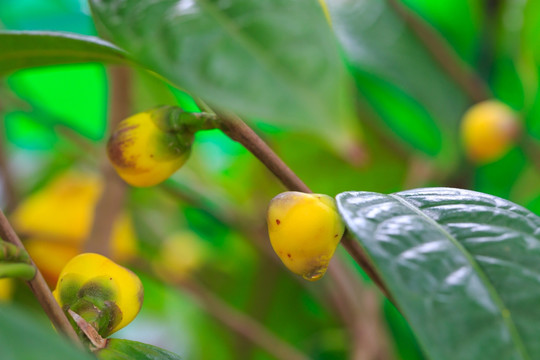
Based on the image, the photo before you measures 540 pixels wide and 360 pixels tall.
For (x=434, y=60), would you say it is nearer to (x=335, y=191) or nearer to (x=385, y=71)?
(x=385, y=71)

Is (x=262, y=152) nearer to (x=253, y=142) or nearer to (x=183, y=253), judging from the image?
(x=253, y=142)

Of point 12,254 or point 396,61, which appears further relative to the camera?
point 396,61

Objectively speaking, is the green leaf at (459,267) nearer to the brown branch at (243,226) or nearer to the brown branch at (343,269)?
the brown branch at (343,269)

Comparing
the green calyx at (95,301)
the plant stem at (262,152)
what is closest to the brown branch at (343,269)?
the plant stem at (262,152)

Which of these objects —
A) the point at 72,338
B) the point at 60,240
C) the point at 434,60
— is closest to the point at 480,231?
the point at 72,338

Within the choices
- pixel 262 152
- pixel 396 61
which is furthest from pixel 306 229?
pixel 396 61

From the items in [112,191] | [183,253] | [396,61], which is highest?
[396,61]

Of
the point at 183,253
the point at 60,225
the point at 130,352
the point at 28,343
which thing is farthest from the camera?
the point at 183,253

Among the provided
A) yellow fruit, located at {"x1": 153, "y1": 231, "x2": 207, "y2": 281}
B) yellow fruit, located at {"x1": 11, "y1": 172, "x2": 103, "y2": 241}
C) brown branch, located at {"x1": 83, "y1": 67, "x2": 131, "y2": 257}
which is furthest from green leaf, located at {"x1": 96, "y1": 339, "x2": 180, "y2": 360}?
yellow fruit, located at {"x1": 153, "y1": 231, "x2": 207, "y2": 281}
